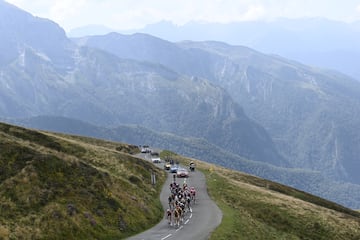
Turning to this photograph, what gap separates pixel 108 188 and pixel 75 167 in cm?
430

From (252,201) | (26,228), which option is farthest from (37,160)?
(252,201)

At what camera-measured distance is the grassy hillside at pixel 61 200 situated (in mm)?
37938

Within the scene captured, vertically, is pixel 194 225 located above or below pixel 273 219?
above

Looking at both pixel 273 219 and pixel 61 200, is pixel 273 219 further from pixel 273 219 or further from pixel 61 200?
pixel 61 200

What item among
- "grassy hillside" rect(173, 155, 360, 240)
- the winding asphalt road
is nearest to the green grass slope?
"grassy hillside" rect(173, 155, 360, 240)

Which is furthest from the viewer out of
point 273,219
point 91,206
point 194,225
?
point 273,219

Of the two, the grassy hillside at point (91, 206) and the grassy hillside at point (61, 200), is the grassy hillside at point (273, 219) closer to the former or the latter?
the grassy hillside at point (91, 206)

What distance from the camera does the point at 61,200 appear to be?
42.6 meters

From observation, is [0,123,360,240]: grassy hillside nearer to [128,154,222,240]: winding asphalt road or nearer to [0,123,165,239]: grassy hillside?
[0,123,165,239]: grassy hillside

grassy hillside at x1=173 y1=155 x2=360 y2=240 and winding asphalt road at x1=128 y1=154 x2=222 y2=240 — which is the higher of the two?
winding asphalt road at x1=128 y1=154 x2=222 y2=240

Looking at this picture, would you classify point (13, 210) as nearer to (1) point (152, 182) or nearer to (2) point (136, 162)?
(1) point (152, 182)

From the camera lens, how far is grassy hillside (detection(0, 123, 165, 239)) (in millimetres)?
37938

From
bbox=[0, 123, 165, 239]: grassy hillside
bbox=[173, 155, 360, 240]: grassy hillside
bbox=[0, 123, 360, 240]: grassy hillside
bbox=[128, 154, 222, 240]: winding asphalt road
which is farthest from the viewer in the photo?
bbox=[173, 155, 360, 240]: grassy hillside

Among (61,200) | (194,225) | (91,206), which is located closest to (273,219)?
(194,225)
